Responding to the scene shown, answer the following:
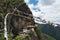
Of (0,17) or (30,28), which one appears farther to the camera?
(30,28)

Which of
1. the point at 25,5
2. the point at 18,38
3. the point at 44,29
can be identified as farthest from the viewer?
the point at 44,29

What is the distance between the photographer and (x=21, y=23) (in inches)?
685

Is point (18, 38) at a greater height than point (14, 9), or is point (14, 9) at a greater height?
point (14, 9)

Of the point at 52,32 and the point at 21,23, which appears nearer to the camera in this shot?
the point at 21,23

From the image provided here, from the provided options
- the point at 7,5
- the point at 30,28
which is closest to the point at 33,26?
the point at 30,28

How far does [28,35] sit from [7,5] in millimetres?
3321

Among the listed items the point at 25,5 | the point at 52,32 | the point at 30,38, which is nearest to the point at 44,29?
the point at 52,32

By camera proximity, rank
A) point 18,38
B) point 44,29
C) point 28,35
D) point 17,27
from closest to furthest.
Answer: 1. point 18,38
2. point 28,35
3. point 17,27
4. point 44,29

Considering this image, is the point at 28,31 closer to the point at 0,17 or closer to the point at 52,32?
the point at 0,17

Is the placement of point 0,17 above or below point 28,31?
above

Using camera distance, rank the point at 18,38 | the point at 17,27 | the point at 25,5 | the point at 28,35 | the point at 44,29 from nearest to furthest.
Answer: the point at 18,38 → the point at 28,35 → the point at 17,27 → the point at 25,5 → the point at 44,29

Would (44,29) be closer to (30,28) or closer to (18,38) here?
(30,28)

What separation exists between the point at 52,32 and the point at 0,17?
21.6 meters

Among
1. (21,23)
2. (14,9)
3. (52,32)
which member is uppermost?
(14,9)
